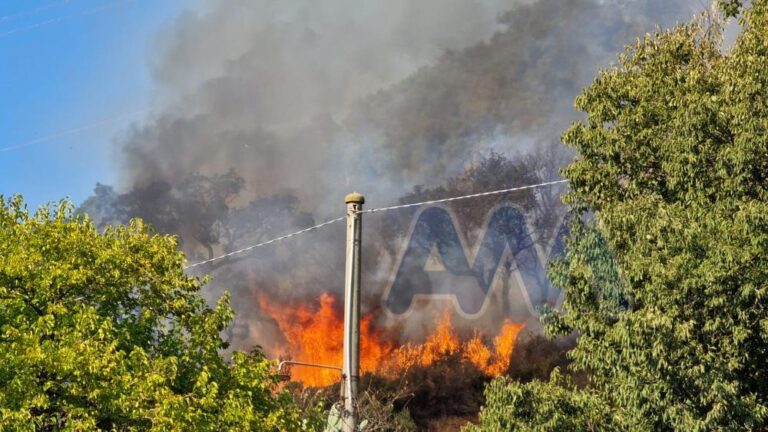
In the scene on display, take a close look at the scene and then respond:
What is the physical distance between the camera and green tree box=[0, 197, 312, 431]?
2034 centimetres

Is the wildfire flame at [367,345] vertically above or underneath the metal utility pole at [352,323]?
above

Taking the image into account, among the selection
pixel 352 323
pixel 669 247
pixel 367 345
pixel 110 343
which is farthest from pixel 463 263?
pixel 352 323

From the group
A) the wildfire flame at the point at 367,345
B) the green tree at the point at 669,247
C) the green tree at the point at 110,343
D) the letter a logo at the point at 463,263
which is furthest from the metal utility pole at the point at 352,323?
the letter a logo at the point at 463,263

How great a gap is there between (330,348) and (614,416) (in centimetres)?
4535

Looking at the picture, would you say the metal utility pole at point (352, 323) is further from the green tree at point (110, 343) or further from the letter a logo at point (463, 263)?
the letter a logo at point (463, 263)

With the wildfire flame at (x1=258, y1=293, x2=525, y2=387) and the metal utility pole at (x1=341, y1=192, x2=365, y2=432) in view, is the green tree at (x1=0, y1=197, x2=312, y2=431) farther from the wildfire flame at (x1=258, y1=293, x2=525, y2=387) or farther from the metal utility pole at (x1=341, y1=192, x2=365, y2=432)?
the wildfire flame at (x1=258, y1=293, x2=525, y2=387)

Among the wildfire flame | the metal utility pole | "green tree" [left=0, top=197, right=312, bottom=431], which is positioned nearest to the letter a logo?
the wildfire flame

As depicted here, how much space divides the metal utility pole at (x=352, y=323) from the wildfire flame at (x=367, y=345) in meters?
38.8

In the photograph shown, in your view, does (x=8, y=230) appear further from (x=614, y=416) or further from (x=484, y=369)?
(x=484, y=369)

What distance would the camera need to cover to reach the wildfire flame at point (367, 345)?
198 ft

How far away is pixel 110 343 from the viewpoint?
21578 millimetres

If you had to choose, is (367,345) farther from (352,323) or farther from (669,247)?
(352,323)

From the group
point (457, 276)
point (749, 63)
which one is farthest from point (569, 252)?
point (457, 276)

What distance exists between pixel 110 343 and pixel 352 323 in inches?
249
